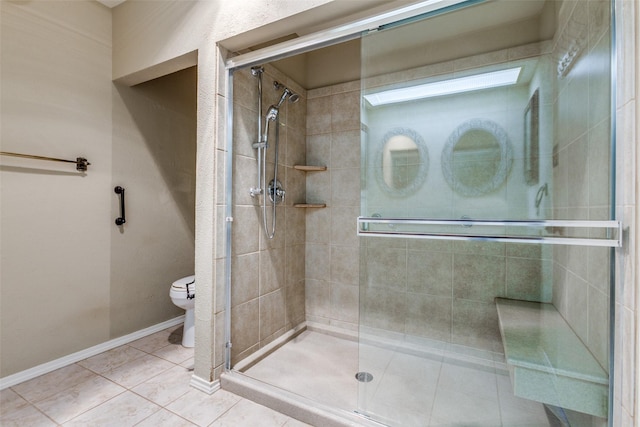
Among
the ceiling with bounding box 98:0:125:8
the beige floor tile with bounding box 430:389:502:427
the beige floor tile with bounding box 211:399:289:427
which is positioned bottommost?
the beige floor tile with bounding box 211:399:289:427

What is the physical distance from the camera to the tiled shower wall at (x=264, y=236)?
1.90m

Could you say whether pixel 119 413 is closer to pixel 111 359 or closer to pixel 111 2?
pixel 111 359

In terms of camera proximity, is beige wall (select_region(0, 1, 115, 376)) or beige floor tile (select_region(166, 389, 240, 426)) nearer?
beige floor tile (select_region(166, 389, 240, 426))

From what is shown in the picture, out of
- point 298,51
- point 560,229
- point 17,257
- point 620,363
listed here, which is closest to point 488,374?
point 620,363

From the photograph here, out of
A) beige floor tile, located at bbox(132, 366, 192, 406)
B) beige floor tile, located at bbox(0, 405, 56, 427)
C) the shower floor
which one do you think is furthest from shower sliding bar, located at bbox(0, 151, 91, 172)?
the shower floor

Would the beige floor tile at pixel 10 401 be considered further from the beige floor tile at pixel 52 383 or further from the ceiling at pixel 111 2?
the ceiling at pixel 111 2

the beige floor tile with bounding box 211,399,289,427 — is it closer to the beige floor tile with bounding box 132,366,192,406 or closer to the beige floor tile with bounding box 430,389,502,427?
the beige floor tile with bounding box 132,366,192,406

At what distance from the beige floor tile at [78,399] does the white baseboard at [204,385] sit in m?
0.40

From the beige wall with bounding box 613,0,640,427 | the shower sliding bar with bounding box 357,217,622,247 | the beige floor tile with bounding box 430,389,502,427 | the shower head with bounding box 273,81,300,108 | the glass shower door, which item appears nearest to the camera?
the beige wall with bounding box 613,0,640,427

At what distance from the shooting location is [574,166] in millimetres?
1244

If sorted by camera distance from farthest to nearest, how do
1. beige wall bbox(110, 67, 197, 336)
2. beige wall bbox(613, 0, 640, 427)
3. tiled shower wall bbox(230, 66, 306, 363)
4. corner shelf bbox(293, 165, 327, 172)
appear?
1. corner shelf bbox(293, 165, 327, 172)
2. beige wall bbox(110, 67, 197, 336)
3. tiled shower wall bbox(230, 66, 306, 363)
4. beige wall bbox(613, 0, 640, 427)

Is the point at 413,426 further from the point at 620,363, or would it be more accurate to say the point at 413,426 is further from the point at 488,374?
the point at 620,363

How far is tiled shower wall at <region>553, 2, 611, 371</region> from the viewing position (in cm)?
105

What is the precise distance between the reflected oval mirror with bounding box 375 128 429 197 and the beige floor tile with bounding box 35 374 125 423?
197 centimetres
